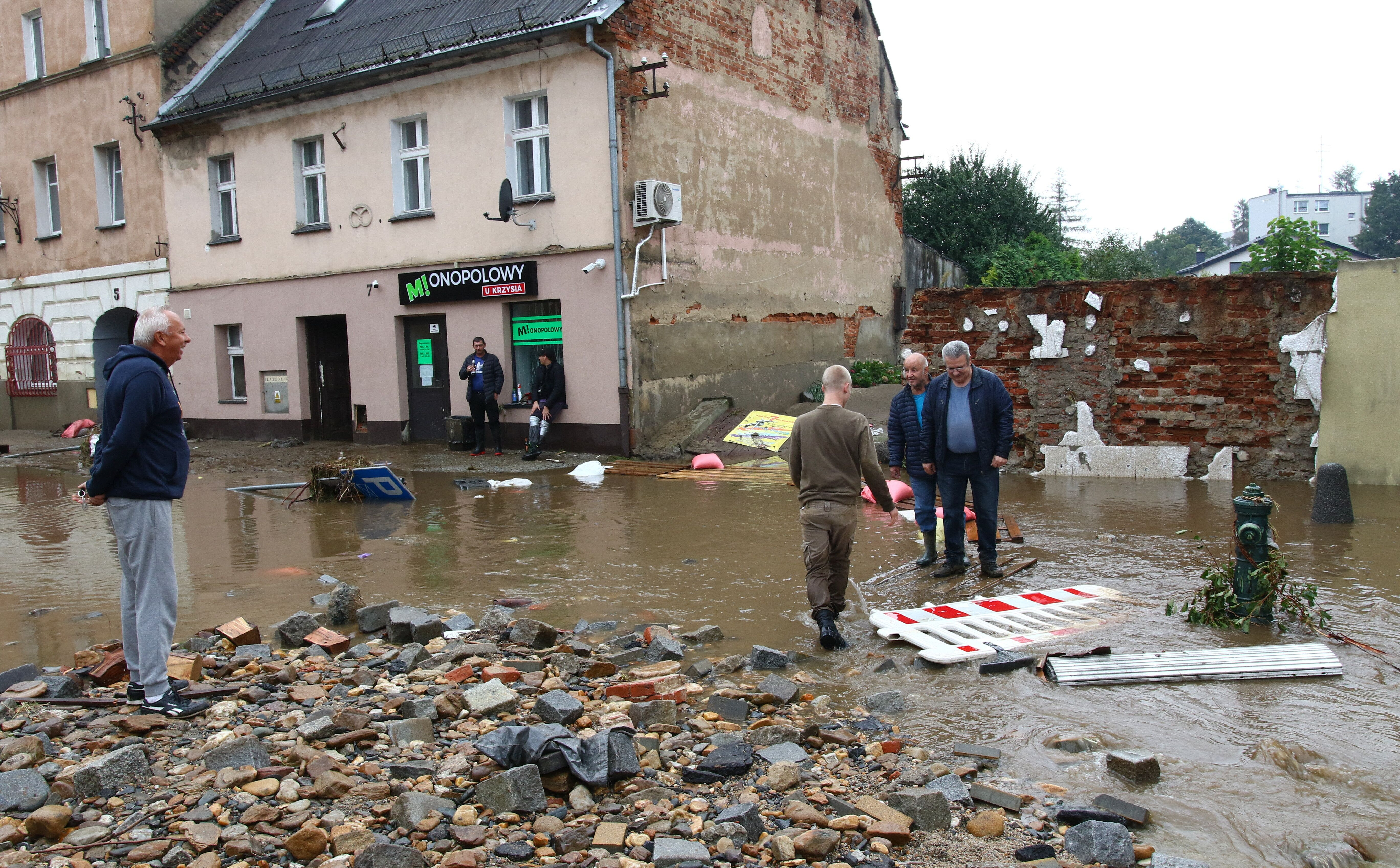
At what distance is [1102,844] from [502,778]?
2.23 m

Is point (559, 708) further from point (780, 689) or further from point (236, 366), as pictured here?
point (236, 366)

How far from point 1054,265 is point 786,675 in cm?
2292

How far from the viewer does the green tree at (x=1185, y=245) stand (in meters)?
90.7

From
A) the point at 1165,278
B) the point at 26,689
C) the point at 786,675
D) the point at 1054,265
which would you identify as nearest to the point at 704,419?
the point at 1165,278

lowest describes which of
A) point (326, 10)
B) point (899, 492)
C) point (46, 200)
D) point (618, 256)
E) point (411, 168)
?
point (899, 492)

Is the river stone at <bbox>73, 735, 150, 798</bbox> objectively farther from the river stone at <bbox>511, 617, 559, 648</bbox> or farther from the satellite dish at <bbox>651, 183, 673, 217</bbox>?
the satellite dish at <bbox>651, 183, 673, 217</bbox>

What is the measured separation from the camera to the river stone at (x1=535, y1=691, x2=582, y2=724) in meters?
4.64

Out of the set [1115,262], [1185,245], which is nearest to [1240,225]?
[1185,245]

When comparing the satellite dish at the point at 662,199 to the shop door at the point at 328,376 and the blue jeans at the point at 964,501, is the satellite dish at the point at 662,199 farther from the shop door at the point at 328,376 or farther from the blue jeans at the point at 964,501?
the blue jeans at the point at 964,501

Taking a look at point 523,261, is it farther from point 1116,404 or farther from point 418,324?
point 1116,404

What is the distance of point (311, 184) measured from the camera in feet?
64.4

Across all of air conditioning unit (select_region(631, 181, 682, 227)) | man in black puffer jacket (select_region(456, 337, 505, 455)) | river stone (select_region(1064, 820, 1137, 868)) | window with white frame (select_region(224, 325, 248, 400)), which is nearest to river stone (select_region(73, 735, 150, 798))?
river stone (select_region(1064, 820, 1137, 868))

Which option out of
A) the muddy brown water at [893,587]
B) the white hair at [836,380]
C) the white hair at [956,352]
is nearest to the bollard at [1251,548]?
the muddy brown water at [893,587]

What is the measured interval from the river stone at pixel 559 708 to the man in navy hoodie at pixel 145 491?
1664 mm
